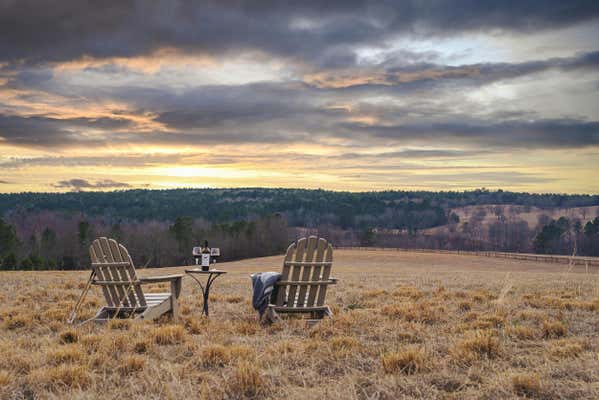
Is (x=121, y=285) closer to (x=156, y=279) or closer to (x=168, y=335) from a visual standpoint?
(x=156, y=279)

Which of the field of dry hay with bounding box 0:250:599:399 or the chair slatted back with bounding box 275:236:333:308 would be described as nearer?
the field of dry hay with bounding box 0:250:599:399

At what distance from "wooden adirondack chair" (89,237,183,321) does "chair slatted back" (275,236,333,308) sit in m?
1.56

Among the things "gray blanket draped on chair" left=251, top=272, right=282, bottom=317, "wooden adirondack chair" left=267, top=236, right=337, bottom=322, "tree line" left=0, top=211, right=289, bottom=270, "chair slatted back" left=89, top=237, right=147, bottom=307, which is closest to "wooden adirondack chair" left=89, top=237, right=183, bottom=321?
"chair slatted back" left=89, top=237, right=147, bottom=307

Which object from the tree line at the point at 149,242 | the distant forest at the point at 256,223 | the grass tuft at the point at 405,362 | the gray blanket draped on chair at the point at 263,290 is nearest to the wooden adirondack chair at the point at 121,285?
the gray blanket draped on chair at the point at 263,290

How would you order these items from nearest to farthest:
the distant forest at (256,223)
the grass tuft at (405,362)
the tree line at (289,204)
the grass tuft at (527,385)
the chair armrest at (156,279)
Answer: the grass tuft at (527,385) → the grass tuft at (405,362) → the chair armrest at (156,279) → the distant forest at (256,223) → the tree line at (289,204)

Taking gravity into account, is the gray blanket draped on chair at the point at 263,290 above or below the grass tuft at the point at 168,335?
above

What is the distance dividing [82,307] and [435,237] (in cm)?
9904

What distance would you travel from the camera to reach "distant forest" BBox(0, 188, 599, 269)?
6681 cm

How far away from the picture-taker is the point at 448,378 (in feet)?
13.9

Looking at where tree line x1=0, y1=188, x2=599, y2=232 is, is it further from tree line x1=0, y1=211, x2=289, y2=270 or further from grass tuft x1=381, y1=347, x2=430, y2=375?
grass tuft x1=381, y1=347, x2=430, y2=375

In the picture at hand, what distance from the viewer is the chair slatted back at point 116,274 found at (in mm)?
6715

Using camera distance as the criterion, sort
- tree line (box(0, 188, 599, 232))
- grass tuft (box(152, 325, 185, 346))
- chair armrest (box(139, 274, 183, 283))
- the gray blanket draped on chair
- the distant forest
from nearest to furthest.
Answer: grass tuft (box(152, 325, 185, 346))
chair armrest (box(139, 274, 183, 283))
the gray blanket draped on chair
the distant forest
tree line (box(0, 188, 599, 232))

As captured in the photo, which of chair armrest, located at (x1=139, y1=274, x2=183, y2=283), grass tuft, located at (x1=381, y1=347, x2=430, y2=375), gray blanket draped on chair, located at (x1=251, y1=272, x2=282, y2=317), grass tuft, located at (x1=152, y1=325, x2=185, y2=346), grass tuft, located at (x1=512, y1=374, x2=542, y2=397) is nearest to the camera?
grass tuft, located at (x1=512, y1=374, x2=542, y2=397)

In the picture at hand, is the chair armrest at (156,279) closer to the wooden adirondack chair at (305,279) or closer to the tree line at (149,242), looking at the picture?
the wooden adirondack chair at (305,279)
